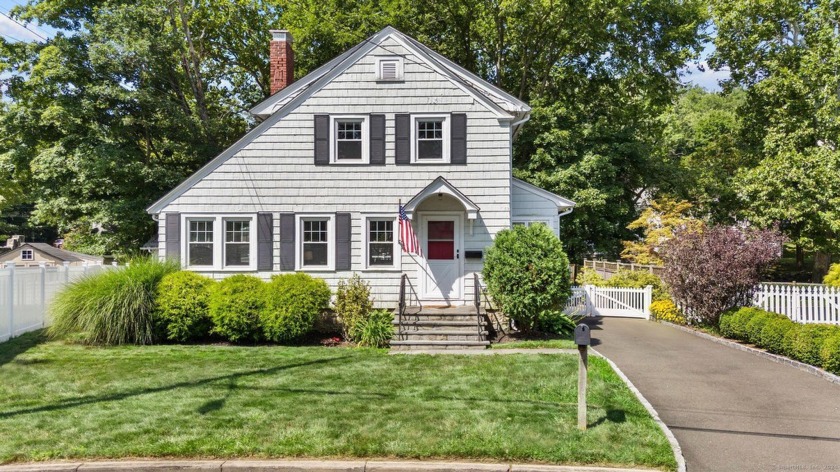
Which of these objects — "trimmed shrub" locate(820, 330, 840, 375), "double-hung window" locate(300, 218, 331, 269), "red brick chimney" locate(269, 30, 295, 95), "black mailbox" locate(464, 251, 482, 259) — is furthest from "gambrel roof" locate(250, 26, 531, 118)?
"trimmed shrub" locate(820, 330, 840, 375)

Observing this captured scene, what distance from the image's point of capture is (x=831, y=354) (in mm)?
9578

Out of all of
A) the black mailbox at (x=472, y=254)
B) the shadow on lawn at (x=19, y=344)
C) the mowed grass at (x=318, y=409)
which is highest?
the black mailbox at (x=472, y=254)

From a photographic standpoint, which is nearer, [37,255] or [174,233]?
[174,233]

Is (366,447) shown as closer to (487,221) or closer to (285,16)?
(487,221)

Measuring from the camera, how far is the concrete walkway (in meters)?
6.09

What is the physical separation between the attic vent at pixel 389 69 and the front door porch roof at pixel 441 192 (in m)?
3.24

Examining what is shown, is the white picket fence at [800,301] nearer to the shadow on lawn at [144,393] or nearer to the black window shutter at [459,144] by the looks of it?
the black window shutter at [459,144]

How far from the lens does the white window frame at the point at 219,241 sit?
1463cm

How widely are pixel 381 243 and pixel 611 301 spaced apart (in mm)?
9069

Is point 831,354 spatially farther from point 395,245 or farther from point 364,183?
point 364,183

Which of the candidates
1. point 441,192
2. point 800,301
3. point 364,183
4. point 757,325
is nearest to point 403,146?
point 364,183

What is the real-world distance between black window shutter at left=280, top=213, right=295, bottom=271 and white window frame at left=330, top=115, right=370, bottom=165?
195cm

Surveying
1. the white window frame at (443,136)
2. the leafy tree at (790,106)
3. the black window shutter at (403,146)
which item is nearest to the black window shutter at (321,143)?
the black window shutter at (403,146)

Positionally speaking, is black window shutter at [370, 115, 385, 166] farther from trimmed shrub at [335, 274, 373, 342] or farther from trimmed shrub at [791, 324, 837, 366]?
trimmed shrub at [791, 324, 837, 366]
